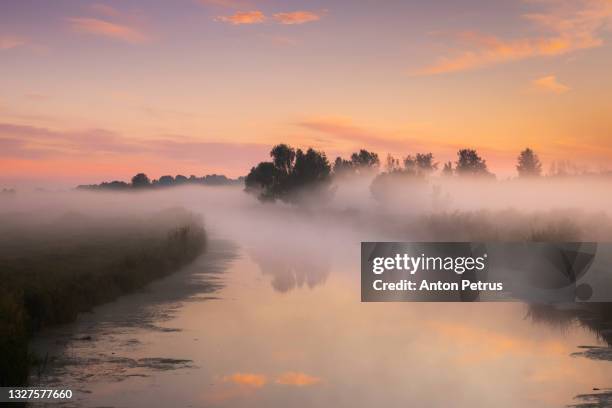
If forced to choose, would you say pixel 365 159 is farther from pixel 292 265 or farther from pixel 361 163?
pixel 292 265

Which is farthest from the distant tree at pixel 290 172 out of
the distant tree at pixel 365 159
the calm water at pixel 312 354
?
the calm water at pixel 312 354

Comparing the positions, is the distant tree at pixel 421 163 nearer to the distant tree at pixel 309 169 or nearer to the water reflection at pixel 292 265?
the distant tree at pixel 309 169

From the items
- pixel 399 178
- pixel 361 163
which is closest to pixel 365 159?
pixel 361 163

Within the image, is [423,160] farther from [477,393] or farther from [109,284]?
[477,393]

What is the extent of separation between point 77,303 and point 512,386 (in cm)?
1547

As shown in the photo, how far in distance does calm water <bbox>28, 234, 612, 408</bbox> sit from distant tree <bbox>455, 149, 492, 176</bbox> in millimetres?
124351

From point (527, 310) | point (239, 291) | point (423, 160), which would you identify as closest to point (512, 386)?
point (527, 310)

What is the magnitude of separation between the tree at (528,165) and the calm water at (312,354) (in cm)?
11926

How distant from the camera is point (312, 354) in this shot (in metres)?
19.3

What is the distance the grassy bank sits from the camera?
52.0ft

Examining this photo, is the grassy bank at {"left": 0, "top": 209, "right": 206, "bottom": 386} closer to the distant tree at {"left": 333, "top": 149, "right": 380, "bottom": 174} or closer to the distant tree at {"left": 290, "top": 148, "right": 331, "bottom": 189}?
the distant tree at {"left": 290, "top": 148, "right": 331, "bottom": 189}

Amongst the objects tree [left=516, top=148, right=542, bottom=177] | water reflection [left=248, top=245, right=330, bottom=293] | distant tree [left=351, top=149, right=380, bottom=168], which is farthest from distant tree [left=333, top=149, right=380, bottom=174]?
water reflection [left=248, top=245, right=330, bottom=293]

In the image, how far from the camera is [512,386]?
16.3m

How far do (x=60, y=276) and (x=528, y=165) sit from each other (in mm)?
124950
